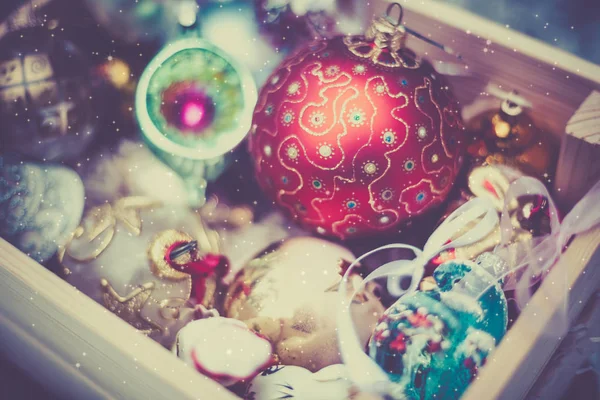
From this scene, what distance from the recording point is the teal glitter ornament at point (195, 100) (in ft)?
2.28

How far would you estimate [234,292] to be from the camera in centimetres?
71

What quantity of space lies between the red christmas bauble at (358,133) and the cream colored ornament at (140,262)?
7.3 inches

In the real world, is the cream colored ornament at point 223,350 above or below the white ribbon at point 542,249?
below

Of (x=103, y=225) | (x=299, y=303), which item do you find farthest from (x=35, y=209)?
(x=299, y=303)

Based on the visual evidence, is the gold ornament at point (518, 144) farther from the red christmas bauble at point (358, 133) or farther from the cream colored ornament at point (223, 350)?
the cream colored ornament at point (223, 350)

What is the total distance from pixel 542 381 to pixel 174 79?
1.99 feet

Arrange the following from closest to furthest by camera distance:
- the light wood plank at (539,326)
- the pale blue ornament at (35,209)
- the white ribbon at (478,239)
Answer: the light wood plank at (539,326) < the white ribbon at (478,239) < the pale blue ornament at (35,209)

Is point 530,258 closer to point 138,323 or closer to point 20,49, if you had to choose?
point 138,323

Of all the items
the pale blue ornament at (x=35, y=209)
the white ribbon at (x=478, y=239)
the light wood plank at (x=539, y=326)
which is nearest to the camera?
the light wood plank at (x=539, y=326)

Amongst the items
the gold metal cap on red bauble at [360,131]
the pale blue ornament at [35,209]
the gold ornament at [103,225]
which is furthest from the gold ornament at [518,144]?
the pale blue ornament at [35,209]

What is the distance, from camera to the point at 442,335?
1.81 feet

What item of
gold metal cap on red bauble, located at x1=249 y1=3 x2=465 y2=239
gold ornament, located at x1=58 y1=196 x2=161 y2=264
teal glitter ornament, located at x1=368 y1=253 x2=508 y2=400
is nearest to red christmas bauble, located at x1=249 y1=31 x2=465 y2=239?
gold metal cap on red bauble, located at x1=249 y1=3 x2=465 y2=239

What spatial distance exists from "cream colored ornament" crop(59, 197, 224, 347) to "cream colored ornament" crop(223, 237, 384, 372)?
0.23ft

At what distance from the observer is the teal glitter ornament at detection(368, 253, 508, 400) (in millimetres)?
548
